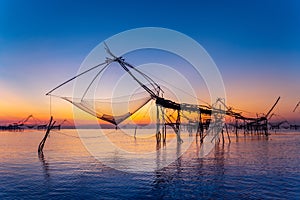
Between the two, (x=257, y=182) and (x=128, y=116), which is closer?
(x=257, y=182)

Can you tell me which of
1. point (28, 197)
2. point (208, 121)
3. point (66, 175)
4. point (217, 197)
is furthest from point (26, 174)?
point (208, 121)

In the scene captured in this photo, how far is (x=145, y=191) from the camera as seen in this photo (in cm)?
1745

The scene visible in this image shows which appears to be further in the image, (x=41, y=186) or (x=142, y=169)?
(x=142, y=169)

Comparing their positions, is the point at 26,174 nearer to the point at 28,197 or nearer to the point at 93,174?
the point at 93,174

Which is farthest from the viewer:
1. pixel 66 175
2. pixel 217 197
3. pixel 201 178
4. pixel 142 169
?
pixel 142 169

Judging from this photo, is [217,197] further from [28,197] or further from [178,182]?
[28,197]

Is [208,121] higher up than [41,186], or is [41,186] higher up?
[208,121]

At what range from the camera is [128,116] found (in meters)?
35.4

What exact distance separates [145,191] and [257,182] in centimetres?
760

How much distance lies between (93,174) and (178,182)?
747 centimetres

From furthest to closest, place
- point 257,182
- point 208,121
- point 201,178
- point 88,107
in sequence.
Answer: point 208,121 → point 88,107 → point 201,178 → point 257,182

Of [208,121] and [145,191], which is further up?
[208,121]

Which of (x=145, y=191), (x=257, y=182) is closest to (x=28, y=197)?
(x=145, y=191)

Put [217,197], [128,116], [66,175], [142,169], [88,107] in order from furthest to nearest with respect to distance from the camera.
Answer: [128,116], [88,107], [142,169], [66,175], [217,197]
